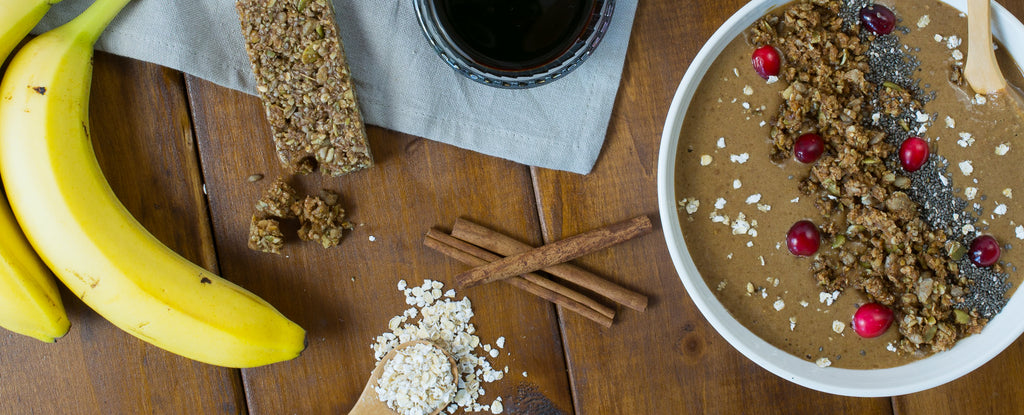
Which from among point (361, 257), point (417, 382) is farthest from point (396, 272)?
point (417, 382)

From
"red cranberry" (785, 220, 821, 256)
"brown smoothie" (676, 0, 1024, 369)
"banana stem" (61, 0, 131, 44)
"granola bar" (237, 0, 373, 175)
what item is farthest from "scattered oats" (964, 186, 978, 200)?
"banana stem" (61, 0, 131, 44)

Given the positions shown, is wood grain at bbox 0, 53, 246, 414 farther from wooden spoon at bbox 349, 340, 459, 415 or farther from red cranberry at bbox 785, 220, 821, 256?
red cranberry at bbox 785, 220, 821, 256

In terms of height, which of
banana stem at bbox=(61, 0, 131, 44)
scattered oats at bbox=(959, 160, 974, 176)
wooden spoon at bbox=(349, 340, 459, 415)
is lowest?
wooden spoon at bbox=(349, 340, 459, 415)

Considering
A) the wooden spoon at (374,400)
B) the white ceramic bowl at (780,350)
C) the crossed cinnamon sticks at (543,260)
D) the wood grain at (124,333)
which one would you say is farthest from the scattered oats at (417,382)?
the white ceramic bowl at (780,350)

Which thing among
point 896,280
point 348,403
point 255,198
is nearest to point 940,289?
point 896,280

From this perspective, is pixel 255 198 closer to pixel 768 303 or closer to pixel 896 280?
pixel 768 303

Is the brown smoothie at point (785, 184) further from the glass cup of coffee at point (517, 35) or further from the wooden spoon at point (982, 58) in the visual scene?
the glass cup of coffee at point (517, 35)

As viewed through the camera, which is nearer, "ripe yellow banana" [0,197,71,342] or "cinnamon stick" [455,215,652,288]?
"ripe yellow banana" [0,197,71,342]
